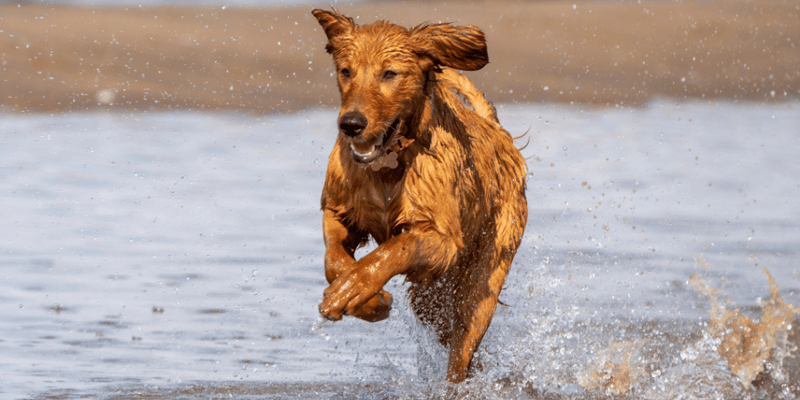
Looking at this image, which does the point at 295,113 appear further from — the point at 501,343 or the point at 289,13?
the point at 501,343

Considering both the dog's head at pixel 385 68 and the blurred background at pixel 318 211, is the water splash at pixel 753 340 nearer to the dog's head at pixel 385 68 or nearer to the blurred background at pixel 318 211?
the blurred background at pixel 318 211

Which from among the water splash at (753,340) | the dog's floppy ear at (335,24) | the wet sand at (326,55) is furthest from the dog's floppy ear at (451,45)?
the wet sand at (326,55)

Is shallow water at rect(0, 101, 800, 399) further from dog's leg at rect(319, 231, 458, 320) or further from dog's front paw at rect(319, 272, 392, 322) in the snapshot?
dog's front paw at rect(319, 272, 392, 322)

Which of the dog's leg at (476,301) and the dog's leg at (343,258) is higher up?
the dog's leg at (343,258)

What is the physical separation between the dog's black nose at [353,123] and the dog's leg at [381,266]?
0.50 m

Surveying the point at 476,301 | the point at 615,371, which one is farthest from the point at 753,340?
the point at 476,301

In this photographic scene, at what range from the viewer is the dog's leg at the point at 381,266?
3957mm

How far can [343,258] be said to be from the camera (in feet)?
14.1

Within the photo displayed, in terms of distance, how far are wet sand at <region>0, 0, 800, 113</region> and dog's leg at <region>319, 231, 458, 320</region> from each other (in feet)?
36.4

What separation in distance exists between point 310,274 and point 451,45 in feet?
11.4

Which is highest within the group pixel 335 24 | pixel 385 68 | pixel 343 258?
pixel 335 24

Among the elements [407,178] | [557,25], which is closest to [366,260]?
[407,178]

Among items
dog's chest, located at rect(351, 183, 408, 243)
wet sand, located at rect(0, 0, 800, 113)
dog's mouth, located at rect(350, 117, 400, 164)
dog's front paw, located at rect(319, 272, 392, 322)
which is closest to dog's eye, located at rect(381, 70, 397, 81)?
dog's mouth, located at rect(350, 117, 400, 164)

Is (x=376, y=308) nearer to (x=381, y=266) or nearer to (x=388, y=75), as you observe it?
(x=381, y=266)
